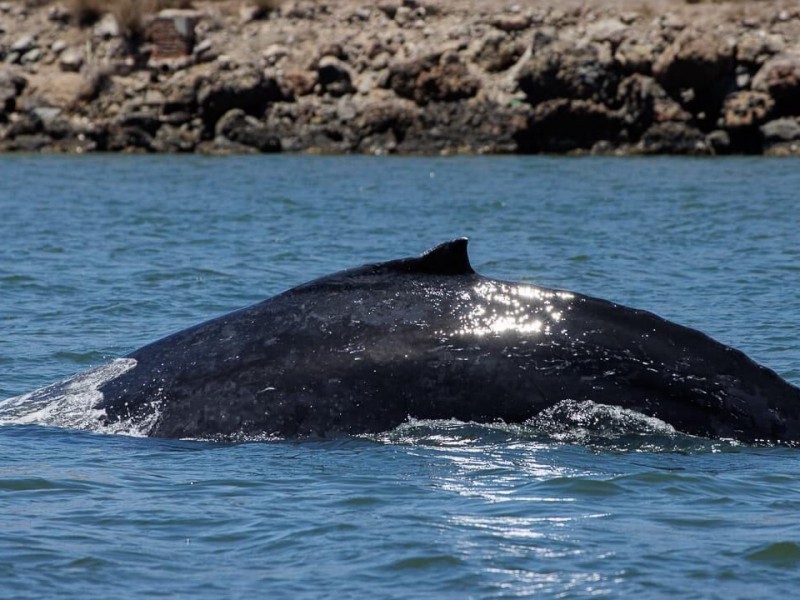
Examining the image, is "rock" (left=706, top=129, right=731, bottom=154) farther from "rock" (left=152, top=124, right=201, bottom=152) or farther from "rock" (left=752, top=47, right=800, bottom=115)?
"rock" (left=152, top=124, right=201, bottom=152)

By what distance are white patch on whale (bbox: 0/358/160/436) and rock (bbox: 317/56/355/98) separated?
4244 centimetres

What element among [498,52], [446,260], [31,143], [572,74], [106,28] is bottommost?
[31,143]

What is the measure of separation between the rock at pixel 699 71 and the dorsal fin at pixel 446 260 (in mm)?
39845

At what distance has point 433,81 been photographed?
162 ft

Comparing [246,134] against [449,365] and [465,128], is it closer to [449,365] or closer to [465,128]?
[465,128]

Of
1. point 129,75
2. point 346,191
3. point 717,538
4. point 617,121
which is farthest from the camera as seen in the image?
point 129,75

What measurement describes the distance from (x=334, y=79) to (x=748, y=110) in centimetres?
1435

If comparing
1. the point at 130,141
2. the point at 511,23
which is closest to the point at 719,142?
the point at 511,23

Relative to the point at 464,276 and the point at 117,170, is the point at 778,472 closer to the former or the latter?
the point at 464,276

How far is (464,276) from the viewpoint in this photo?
805 cm

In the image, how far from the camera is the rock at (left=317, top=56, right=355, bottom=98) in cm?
5106

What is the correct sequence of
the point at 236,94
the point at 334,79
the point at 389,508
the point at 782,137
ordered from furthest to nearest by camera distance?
the point at 334,79, the point at 236,94, the point at 782,137, the point at 389,508

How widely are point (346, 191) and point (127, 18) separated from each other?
91.4 ft

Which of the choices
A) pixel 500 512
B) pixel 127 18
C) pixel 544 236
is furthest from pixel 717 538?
pixel 127 18
